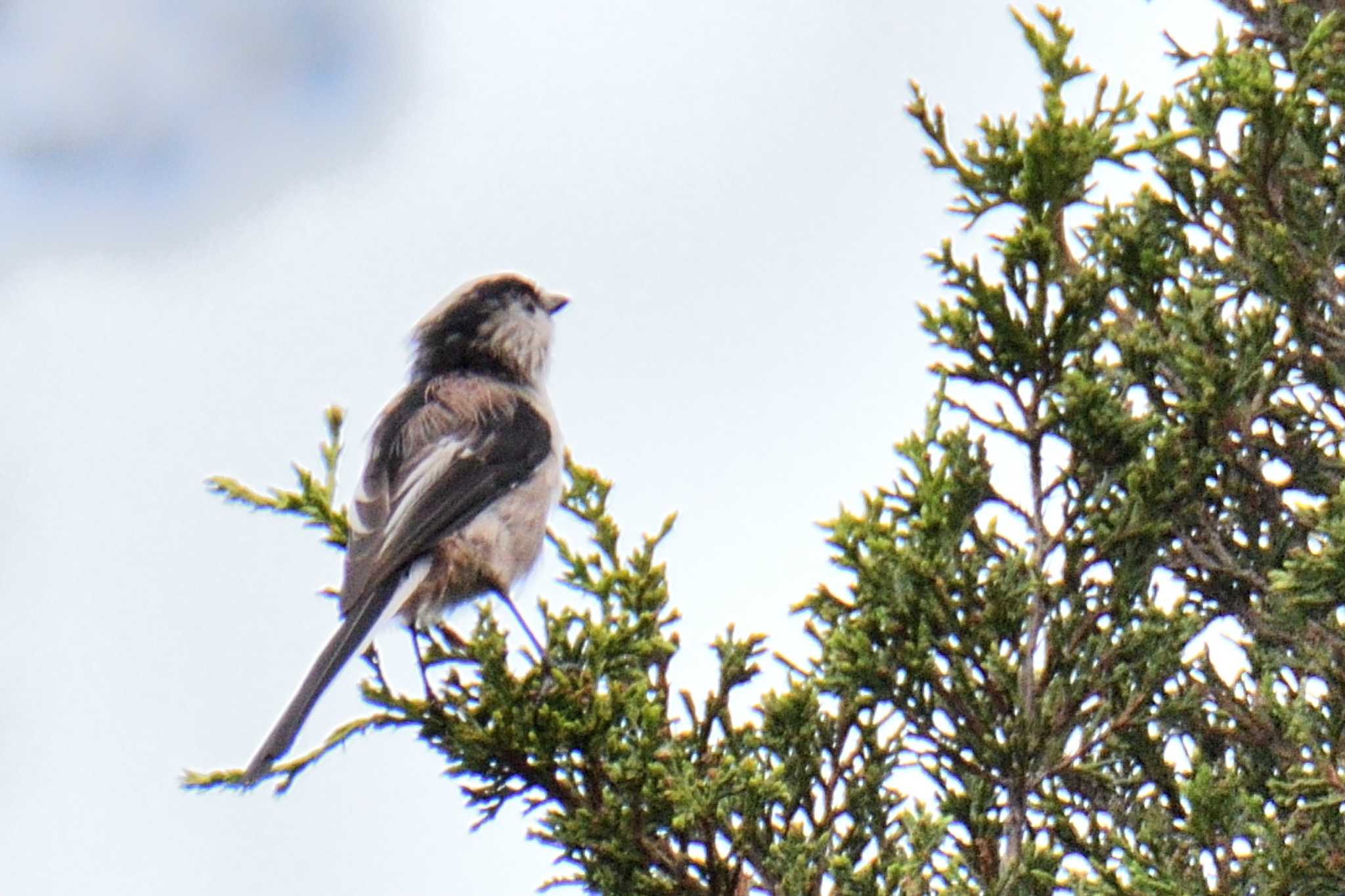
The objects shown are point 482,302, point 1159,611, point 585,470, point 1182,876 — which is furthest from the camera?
point 482,302

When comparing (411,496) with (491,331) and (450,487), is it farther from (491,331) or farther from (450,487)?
(491,331)

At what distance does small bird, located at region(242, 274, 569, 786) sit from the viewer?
494 cm

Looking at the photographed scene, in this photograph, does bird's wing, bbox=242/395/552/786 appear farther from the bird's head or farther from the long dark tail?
the bird's head

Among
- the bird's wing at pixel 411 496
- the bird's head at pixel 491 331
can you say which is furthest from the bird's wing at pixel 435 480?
the bird's head at pixel 491 331

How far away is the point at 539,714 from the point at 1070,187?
2078 mm

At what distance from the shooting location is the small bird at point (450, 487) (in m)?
4.94

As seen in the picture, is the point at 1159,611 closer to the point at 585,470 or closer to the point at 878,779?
the point at 878,779

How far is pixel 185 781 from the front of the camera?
4.27 metres

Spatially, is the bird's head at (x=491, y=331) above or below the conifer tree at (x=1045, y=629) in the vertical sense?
above

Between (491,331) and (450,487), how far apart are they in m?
1.34

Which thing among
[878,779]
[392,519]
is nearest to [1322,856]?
[878,779]

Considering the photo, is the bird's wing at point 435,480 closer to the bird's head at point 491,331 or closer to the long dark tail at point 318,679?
the long dark tail at point 318,679

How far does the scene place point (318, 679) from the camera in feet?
15.0

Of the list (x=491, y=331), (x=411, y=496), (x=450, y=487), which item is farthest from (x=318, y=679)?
(x=491, y=331)
